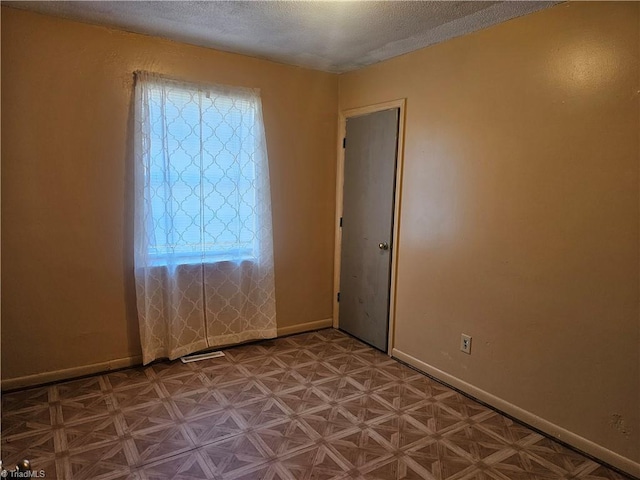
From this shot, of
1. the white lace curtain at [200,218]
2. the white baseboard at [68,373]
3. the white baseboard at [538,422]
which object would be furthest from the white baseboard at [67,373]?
the white baseboard at [538,422]

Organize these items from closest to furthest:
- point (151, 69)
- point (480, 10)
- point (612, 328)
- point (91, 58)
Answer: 1. point (612, 328)
2. point (480, 10)
3. point (91, 58)
4. point (151, 69)

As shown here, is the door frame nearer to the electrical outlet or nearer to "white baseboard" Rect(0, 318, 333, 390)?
the electrical outlet

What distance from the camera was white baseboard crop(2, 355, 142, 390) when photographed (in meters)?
2.72

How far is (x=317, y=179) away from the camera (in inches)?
151

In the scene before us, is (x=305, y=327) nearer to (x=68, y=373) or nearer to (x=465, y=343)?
(x=465, y=343)

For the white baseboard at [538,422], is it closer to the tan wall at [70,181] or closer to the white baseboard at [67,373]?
the white baseboard at [67,373]

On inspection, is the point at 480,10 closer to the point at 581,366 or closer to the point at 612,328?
the point at 612,328

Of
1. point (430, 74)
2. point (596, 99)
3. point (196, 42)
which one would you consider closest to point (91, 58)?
point (196, 42)

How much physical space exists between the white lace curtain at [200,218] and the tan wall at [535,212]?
1213mm

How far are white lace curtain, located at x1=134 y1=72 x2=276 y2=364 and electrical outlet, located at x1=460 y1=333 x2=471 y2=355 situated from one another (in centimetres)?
154

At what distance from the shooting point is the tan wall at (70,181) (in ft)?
8.57

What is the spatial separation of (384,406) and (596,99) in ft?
6.77

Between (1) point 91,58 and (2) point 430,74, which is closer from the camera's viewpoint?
(1) point 91,58

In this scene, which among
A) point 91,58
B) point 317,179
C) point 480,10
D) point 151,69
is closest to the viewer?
point 480,10
